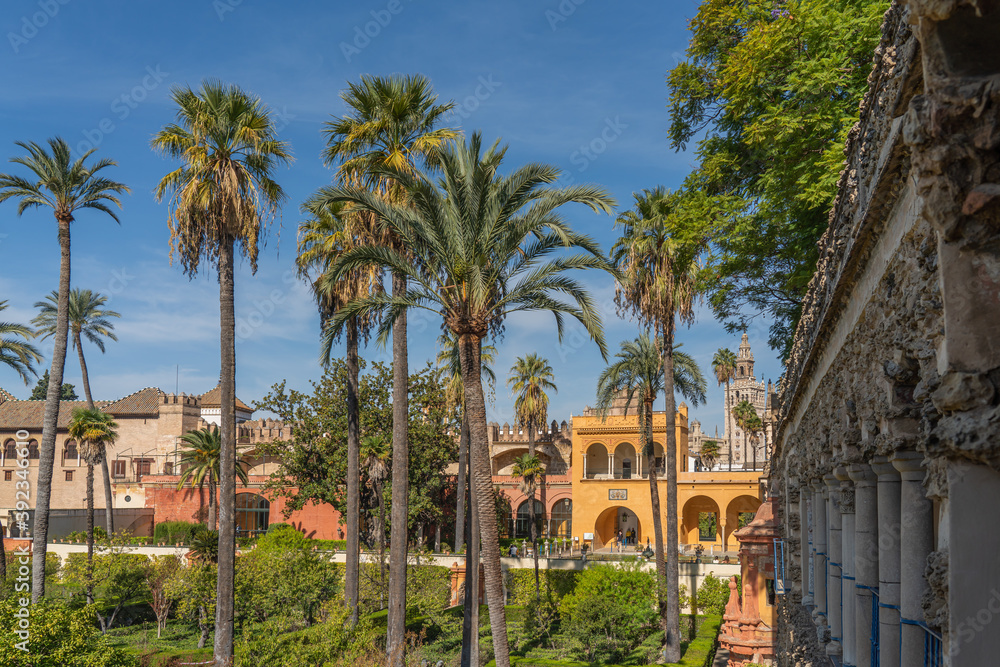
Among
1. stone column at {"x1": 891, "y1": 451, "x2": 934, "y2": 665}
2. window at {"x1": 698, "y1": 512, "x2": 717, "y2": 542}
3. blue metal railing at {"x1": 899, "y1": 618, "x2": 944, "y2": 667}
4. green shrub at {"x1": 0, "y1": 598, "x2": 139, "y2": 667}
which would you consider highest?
stone column at {"x1": 891, "y1": 451, "x2": 934, "y2": 665}

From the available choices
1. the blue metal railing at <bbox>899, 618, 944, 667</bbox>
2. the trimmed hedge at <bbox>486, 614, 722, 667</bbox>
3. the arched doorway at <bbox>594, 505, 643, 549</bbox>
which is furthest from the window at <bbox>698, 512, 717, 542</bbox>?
the blue metal railing at <bbox>899, 618, 944, 667</bbox>

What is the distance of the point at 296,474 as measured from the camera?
46438 millimetres

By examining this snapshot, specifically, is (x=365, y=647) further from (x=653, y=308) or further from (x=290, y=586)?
(x=653, y=308)

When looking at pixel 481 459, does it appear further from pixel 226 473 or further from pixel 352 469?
pixel 352 469

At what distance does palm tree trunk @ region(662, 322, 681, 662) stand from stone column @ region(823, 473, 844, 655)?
16.2 m

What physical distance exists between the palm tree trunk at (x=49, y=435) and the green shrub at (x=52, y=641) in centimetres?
892

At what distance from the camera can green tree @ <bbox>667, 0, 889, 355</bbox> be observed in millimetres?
13672

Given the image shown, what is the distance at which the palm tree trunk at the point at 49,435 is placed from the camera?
22094mm

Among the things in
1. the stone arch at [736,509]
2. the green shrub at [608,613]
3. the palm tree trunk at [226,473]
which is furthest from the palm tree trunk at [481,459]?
the stone arch at [736,509]

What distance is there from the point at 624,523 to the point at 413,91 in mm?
39356

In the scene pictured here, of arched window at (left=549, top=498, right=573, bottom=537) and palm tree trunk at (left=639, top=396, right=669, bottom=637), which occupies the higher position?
palm tree trunk at (left=639, top=396, right=669, bottom=637)

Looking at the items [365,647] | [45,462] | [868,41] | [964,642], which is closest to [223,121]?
[45,462]

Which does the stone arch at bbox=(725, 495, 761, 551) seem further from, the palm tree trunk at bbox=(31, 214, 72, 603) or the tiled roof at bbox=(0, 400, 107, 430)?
the tiled roof at bbox=(0, 400, 107, 430)

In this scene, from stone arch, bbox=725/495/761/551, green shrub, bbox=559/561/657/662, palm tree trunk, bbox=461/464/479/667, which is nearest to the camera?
palm tree trunk, bbox=461/464/479/667
